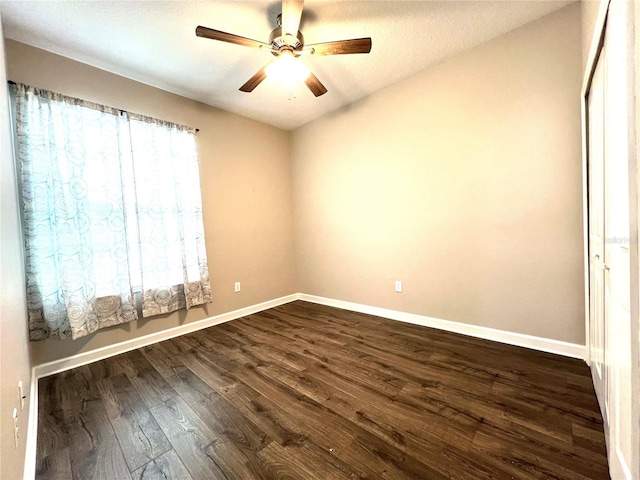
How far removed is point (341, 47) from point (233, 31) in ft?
3.06

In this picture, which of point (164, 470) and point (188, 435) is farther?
point (188, 435)

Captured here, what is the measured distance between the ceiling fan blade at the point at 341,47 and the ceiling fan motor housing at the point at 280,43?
0.39 feet

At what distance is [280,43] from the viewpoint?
1807mm

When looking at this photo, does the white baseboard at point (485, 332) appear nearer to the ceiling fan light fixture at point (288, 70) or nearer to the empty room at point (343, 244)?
the empty room at point (343, 244)

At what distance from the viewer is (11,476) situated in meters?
0.89

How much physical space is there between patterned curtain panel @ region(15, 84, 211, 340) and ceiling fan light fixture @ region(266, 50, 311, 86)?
123cm

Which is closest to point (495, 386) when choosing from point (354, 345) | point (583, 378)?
point (583, 378)

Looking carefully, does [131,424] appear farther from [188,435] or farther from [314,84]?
[314,84]

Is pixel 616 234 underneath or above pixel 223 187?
underneath

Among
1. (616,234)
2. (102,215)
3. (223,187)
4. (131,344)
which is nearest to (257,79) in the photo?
(223,187)

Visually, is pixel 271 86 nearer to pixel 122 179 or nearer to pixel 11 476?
pixel 122 179

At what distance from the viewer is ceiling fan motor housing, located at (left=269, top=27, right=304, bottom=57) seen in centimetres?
180

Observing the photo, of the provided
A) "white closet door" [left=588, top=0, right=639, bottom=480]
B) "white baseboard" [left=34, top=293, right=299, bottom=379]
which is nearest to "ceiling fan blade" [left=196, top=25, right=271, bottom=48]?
"white closet door" [left=588, top=0, right=639, bottom=480]

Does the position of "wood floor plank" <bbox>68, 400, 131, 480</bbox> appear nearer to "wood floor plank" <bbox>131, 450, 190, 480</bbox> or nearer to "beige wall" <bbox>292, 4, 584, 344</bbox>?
"wood floor plank" <bbox>131, 450, 190, 480</bbox>
